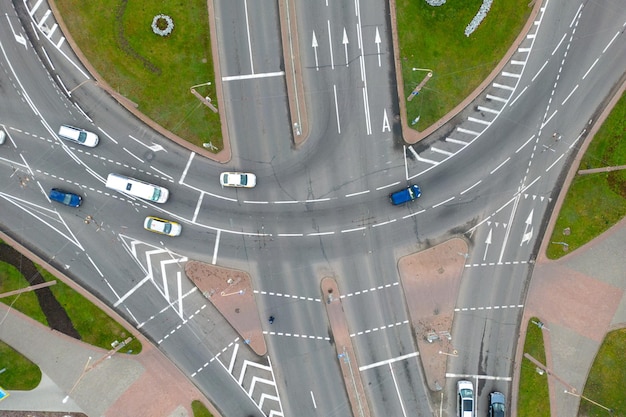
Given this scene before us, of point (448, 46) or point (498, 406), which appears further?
point (448, 46)

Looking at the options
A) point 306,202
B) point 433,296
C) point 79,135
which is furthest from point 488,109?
point 79,135

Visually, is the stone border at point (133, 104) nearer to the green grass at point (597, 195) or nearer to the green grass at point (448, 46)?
the green grass at point (448, 46)

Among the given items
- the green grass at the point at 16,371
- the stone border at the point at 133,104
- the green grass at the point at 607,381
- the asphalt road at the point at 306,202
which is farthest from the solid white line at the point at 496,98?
the green grass at the point at 16,371

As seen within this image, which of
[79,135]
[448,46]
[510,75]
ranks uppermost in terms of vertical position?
[448,46]

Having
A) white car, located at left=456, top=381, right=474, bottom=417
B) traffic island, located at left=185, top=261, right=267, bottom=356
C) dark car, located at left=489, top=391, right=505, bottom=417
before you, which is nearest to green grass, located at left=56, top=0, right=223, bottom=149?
Answer: traffic island, located at left=185, top=261, right=267, bottom=356

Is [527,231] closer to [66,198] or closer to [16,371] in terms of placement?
[66,198]

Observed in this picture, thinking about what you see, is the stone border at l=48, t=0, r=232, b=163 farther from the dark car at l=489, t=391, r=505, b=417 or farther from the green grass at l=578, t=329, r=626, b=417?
the green grass at l=578, t=329, r=626, b=417

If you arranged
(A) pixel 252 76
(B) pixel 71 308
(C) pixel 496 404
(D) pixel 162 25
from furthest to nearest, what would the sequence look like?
(A) pixel 252 76, (B) pixel 71 308, (D) pixel 162 25, (C) pixel 496 404
